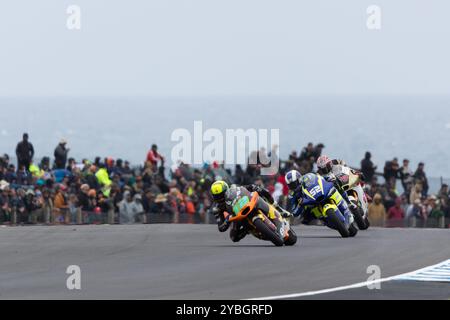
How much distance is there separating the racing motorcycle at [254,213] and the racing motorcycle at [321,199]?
97 cm

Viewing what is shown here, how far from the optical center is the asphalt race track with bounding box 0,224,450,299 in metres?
14.4

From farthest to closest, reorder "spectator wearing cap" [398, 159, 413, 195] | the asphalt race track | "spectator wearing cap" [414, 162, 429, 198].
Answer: "spectator wearing cap" [398, 159, 413, 195] < "spectator wearing cap" [414, 162, 429, 198] < the asphalt race track

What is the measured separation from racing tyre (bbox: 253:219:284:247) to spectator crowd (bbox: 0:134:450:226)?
548 cm

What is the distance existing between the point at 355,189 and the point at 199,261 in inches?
204

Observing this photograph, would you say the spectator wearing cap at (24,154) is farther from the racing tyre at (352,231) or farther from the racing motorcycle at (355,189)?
the racing tyre at (352,231)

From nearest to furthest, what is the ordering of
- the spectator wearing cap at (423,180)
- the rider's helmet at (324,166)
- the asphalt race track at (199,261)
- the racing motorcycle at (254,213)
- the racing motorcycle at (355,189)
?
the asphalt race track at (199,261)
the racing motorcycle at (254,213)
the rider's helmet at (324,166)
the racing motorcycle at (355,189)
the spectator wearing cap at (423,180)

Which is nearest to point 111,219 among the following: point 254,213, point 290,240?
point 290,240

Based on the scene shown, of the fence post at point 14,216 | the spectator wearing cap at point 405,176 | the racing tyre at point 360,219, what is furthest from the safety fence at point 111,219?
the spectator wearing cap at point 405,176

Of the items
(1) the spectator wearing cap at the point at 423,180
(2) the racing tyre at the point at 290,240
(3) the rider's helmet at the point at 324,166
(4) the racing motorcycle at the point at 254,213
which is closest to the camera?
(4) the racing motorcycle at the point at 254,213

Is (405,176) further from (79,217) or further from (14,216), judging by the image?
(14,216)

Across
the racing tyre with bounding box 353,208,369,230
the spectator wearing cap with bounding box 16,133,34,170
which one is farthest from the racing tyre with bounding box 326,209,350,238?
the spectator wearing cap with bounding box 16,133,34,170

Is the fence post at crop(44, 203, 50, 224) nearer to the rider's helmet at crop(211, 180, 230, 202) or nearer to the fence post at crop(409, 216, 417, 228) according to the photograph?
the rider's helmet at crop(211, 180, 230, 202)

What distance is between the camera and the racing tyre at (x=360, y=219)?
2244 cm
